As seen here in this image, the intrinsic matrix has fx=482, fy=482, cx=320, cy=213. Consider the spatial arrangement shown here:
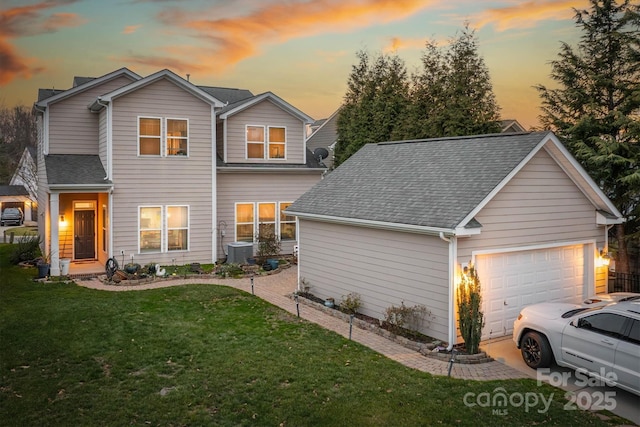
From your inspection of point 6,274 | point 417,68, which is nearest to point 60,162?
point 6,274

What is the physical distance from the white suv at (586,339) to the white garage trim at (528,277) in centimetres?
137

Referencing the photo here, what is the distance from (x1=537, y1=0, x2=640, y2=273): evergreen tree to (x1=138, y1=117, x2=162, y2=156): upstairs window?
15314 millimetres

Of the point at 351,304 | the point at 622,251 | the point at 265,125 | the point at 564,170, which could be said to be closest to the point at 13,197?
the point at 265,125

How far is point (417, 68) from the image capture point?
24.3m

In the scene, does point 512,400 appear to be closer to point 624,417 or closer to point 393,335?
point 624,417

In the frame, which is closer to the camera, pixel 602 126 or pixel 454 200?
pixel 454 200

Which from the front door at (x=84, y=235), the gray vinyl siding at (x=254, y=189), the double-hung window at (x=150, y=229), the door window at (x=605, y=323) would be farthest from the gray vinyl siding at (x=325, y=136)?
the door window at (x=605, y=323)

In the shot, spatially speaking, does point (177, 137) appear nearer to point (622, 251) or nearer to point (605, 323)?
point (605, 323)

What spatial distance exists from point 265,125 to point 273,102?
1150 mm

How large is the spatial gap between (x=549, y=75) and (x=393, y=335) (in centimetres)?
1272

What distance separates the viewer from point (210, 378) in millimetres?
8961

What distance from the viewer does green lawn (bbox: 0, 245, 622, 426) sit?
7527mm

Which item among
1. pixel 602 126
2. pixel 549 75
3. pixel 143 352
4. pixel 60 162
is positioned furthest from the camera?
pixel 60 162

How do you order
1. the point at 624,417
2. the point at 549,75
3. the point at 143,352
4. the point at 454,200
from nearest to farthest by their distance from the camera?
the point at 624,417 < the point at 143,352 < the point at 454,200 < the point at 549,75
